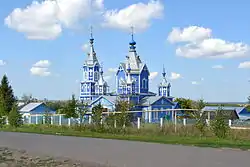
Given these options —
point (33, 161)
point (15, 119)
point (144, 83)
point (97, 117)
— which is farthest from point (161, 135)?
point (144, 83)

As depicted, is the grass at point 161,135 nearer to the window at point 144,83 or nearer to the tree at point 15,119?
the tree at point 15,119

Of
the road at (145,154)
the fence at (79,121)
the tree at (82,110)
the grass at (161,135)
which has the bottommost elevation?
the road at (145,154)

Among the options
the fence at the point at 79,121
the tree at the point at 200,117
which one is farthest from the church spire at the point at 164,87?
the tree at the point at 200,117

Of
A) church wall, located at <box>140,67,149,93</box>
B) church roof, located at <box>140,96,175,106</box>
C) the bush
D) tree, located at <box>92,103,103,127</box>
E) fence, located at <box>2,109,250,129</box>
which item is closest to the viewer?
the bush

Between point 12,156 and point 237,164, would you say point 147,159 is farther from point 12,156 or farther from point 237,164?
point 12,156

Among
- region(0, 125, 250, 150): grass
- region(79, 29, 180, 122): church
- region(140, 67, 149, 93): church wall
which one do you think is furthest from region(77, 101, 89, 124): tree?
region(140, 67, 149, 93): church wall

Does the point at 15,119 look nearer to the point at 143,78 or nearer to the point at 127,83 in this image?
the point at 127,83

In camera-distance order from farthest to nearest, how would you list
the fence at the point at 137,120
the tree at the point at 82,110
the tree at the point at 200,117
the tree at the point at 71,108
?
the tree at the point at 71,108 < the tree at the point at 82,110 < the fence at the point at 137,120 < the tree at the point at 200,117

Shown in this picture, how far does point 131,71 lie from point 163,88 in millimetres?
10203

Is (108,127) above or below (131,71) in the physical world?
below

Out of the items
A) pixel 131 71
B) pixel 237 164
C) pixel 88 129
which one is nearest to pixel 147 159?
pixel 237 164

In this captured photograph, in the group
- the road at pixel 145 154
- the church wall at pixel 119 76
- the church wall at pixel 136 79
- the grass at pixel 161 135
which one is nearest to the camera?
the road at pixel 145 154

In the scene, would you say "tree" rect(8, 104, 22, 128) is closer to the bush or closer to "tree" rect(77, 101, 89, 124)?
"tree" rect(77, 101, 89, 124)

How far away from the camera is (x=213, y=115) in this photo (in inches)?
858
